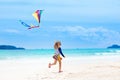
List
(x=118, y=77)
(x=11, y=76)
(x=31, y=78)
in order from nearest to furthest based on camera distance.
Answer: (x=118, y=77) → (x=31, y=78) → (x=11, y=76)

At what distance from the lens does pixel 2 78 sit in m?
15.8

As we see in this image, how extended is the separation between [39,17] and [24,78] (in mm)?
2638

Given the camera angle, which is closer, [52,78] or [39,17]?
[52,78]

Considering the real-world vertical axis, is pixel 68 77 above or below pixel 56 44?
below

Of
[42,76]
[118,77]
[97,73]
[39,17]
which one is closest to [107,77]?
[118,77]

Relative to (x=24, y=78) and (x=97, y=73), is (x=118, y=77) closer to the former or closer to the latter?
(x=97, y=73)

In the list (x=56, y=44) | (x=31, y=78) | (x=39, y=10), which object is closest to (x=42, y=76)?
(x=31, y=78)

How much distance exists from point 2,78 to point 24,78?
0.88 metres

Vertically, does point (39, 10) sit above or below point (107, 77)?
above

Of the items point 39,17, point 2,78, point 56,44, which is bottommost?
point 2,78

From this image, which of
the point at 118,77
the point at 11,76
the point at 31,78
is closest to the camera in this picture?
the point at 118,77

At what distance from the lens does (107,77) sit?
14.7m

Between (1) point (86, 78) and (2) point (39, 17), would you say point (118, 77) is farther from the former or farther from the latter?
(2) point (39, 17)

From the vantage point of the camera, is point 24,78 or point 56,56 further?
point 56,56
